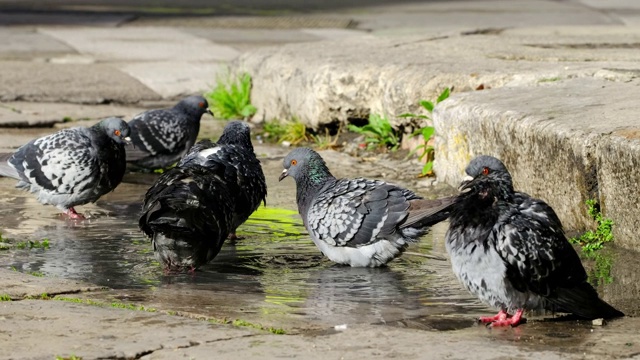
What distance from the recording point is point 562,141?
20.0 ft

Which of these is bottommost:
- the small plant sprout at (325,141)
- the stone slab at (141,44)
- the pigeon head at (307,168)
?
the small plant sprout at (325,141)

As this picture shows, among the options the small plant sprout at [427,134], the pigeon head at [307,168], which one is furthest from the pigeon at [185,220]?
the small plant sprout at [427,134]

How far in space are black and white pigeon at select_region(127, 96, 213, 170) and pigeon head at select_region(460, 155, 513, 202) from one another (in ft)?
12.7

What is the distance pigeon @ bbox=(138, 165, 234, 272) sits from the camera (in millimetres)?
5625

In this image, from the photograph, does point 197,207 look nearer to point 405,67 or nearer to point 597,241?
point 597,241

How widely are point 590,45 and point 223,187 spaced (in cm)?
555

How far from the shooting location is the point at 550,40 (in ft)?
36.0

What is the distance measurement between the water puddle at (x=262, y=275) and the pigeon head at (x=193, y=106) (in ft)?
5.34

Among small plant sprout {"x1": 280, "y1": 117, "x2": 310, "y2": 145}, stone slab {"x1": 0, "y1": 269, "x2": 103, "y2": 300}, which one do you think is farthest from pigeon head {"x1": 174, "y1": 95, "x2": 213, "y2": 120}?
stone slab {"x1": 0, "y1": 269, "x2": 103, "y2": 300}

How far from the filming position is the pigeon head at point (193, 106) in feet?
29.3

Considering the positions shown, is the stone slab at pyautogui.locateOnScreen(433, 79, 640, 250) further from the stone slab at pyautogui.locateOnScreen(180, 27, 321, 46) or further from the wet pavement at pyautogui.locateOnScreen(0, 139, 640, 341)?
the stone slab at pyautogui.locateOnScreen(180, 27, 321, 46)

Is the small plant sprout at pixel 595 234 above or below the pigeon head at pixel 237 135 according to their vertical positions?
below

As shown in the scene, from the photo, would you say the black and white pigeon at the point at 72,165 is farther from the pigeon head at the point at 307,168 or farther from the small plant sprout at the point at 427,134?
the small plant sprout at the point at 427,134

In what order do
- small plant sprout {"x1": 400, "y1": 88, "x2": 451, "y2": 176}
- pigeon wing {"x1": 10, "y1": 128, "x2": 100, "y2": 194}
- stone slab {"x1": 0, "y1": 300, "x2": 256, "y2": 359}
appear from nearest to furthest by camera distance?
stone slab {"x1": 0, "y1": 300, "x2": 256, "y2": 359} → pigeon wing {"x1": 10, "y1": 128, "x2": 100, "y2": 194} → small plant sprout {"x1": 400, "y1": 88, "x2": 451, "y2": 176}
